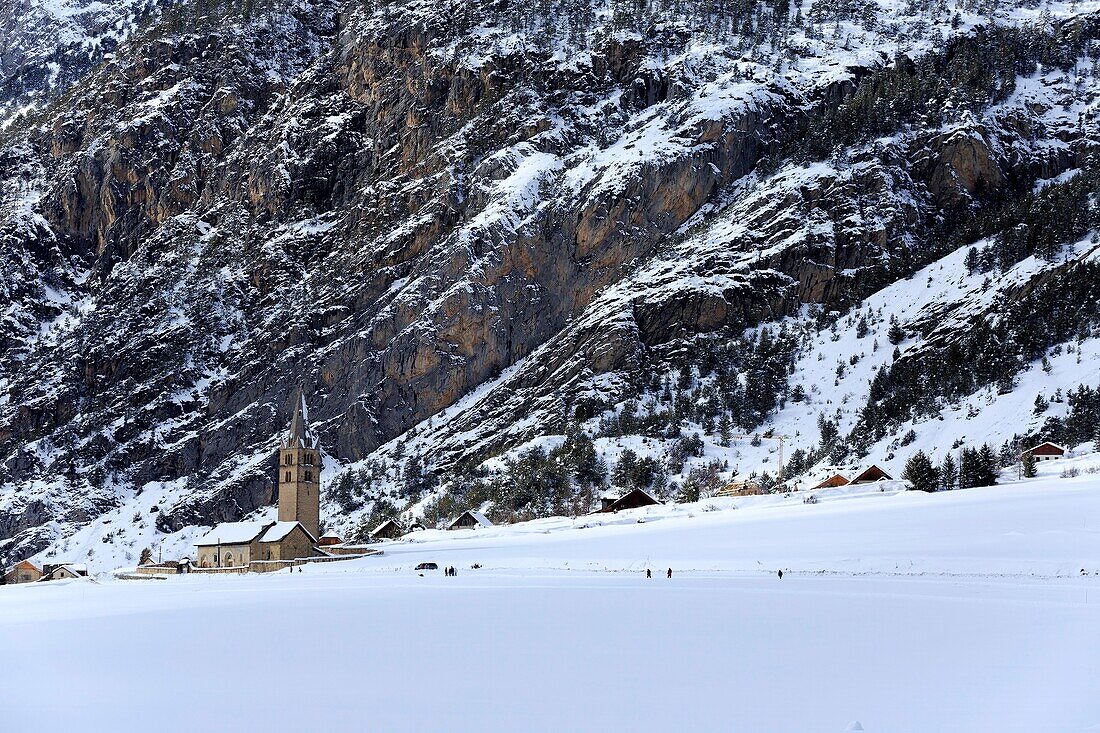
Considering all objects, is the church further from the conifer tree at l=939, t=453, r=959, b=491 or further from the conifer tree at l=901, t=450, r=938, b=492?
the conifer tree at l=939, t=453, r=959, b=491

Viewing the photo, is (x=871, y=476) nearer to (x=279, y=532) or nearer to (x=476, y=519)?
(x=476, y=519)

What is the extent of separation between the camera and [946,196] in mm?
138500

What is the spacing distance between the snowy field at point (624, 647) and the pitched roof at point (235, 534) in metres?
31.8

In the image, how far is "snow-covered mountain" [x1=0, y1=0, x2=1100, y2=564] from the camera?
368 feet

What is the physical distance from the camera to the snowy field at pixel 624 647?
59.9 ft

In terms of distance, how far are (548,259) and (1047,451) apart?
76.7 metres

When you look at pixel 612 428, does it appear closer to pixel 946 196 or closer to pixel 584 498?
pixel 584 498

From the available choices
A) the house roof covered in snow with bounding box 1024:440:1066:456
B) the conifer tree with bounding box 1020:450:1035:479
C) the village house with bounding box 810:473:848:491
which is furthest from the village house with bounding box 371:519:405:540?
the house roof covered in snow with bounding box 1024:440:1066:456

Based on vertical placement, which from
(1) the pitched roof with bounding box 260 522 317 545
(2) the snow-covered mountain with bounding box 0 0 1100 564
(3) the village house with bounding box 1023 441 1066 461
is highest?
(2) the snow-covered mountain with bounding box 0 0 1100 564

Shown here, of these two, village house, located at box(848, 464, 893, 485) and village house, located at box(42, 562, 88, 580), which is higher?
village house, located at box(848, 464, 893, 485)

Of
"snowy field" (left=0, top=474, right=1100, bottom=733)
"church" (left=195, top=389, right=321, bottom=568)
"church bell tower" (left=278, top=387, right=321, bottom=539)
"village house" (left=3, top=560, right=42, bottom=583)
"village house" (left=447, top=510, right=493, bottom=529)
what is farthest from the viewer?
"village house" (left=3, top=560, right=42, bottom=583)

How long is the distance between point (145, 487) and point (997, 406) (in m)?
104

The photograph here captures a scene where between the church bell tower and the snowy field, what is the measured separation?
4328 centimetres

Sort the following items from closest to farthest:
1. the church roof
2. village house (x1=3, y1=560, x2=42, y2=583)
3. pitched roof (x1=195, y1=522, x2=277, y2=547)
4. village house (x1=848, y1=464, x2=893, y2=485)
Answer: village house (x1=848, y1=464, x2=893, y2=485)
pitched roof (x1=195, y1=522, x2=277, y2=547)
the church roof
village house (x1=3, y1=560, x2=42, y2=583)
